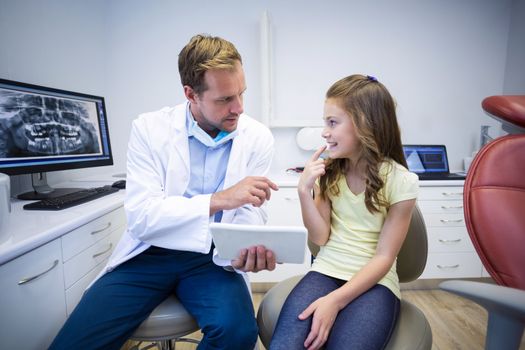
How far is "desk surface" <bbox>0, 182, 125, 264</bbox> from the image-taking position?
0.81 m

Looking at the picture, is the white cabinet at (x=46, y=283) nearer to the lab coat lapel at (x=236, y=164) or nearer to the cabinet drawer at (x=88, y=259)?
the cabinet drawer at (x=88, y=259)

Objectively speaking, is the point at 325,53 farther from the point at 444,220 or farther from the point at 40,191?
the point at 40,191

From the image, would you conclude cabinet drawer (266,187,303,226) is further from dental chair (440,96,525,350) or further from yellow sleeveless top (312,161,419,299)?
dental chair (440,96,525,350)

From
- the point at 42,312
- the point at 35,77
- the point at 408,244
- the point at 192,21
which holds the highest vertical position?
the point at 192,21

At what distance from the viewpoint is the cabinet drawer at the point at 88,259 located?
108 cm

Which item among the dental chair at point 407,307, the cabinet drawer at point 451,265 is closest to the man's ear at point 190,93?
the dental chair at point 407,307

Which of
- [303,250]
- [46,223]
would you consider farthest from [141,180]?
[303,250]

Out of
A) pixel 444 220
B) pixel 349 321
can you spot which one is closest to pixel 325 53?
pixel 444 220

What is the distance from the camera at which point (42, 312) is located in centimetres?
94

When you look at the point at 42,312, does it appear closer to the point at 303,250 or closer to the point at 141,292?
the point at 141,292

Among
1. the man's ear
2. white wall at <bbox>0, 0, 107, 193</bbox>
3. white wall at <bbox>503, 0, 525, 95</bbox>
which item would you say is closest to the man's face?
the man's ear

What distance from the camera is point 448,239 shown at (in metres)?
2.04

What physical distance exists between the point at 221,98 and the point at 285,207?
3.51 feet

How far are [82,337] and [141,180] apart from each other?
495mm
